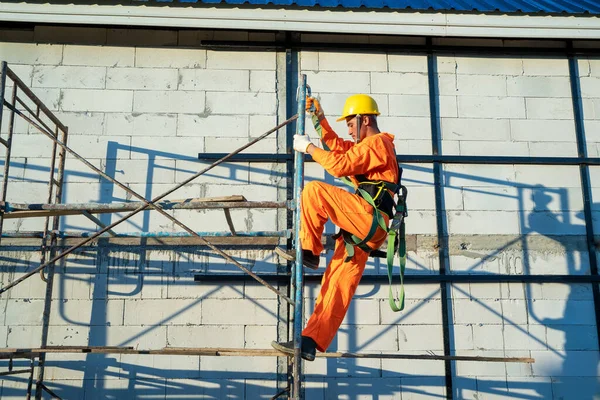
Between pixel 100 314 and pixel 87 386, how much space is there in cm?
74

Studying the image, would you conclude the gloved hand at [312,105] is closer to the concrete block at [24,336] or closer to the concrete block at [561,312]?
the concrete block at [561,312]

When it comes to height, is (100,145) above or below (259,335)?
above

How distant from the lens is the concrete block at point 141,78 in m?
7.36

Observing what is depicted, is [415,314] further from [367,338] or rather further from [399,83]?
[399,83]

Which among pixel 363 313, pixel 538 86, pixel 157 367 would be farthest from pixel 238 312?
pixel 538 86

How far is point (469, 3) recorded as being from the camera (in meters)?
7.48

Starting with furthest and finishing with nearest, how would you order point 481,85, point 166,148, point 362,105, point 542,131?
point 481,85 → point 542,131 → point 166,148 → point 362,105

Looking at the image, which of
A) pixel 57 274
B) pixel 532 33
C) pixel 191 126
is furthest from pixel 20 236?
pixel 532 33

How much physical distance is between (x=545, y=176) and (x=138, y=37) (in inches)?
202

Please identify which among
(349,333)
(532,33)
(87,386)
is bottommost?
(87,386)

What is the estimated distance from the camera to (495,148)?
24.4 feet

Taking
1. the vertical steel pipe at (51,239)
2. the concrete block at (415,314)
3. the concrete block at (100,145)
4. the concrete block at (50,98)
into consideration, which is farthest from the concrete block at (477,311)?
the concrete block at (50,98)

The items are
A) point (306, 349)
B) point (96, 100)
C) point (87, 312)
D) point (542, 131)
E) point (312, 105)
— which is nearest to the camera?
point (306, 349)

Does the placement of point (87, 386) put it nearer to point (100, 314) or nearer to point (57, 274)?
point (100, 314)
